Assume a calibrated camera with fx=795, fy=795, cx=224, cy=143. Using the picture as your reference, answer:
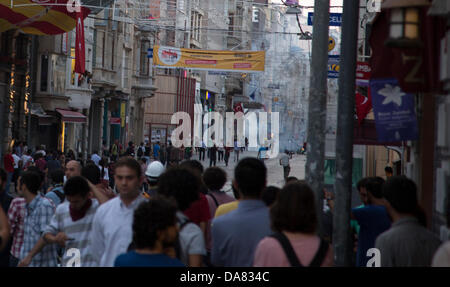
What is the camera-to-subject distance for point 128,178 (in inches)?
259

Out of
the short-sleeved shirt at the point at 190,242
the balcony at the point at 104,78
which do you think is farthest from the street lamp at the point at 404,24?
the balcony at the point at 104,78

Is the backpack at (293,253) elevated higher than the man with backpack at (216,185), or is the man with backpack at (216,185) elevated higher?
the man with backpack at (216,185)

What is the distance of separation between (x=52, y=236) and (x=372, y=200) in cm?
318

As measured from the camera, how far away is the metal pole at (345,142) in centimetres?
819

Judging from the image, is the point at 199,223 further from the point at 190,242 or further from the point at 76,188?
the point at 190,242

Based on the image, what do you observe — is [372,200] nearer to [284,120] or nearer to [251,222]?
[251,222]

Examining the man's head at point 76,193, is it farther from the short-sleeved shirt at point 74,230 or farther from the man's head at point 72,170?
the man's head at point 72,170

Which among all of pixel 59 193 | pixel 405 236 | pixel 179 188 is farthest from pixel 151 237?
pixel 59 193

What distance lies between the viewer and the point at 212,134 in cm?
7731

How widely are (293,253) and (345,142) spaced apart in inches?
150

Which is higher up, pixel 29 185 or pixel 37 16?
pixel 37 16

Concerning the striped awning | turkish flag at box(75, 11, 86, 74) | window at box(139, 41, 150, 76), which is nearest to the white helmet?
the striped awning

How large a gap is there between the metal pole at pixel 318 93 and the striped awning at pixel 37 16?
1363 cm
